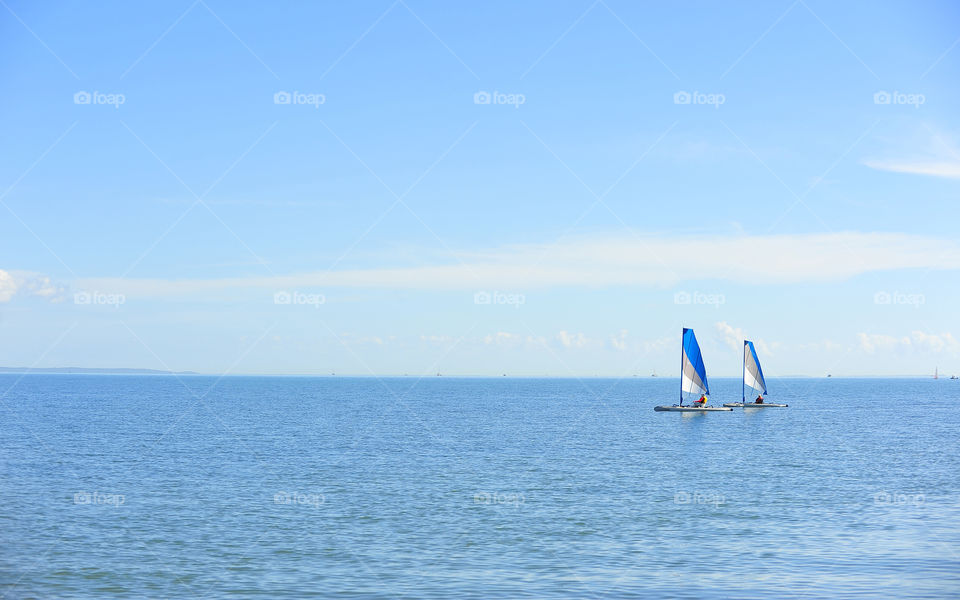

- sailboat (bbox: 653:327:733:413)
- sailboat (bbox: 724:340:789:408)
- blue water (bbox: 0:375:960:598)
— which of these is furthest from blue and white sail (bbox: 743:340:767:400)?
blue water (bbox: 0:375:960:598)

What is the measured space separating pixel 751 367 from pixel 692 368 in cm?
2789

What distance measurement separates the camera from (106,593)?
2986cm

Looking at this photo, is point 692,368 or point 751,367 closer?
point 692,368

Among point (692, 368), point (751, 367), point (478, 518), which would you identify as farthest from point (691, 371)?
point (478, 518)

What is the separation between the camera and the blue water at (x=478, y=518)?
30.8 m

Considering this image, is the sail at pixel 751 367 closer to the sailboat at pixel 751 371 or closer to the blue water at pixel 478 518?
the sailboat at pixel 751 371

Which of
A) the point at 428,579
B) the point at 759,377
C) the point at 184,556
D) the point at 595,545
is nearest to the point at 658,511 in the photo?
the point at 595,545

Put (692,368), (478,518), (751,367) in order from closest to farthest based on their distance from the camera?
(478,518), (692,368), (751,367)

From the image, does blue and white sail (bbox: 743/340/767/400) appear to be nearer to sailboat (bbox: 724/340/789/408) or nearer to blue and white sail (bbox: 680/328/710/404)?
sailboat (bbox: 724/340/789/408)

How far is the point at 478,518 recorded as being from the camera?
42406mm

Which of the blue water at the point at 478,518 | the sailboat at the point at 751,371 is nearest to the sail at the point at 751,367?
the sailboat at the point at 751,371

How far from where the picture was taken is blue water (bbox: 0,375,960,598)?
101ft

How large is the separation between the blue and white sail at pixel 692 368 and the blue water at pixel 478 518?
105 feet

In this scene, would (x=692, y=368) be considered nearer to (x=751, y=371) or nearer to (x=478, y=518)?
A: (x=751, y=371)
